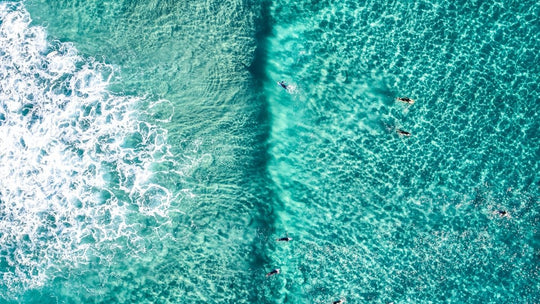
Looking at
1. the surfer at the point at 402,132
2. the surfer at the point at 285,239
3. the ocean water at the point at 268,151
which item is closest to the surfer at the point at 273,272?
the ocean water at the point at 268,151

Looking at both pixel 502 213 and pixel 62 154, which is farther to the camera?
pixel 62 154

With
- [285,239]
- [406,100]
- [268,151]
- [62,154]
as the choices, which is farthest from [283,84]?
[62,154]

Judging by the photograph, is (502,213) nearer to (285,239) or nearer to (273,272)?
(285,239)

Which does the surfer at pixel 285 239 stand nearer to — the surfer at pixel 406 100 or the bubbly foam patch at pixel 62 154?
the bubbly foam patch at pixel 62 154

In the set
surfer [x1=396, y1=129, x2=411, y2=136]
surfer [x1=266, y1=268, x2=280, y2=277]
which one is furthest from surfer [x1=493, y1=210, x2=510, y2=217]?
surfer [x1=266, y1=268, x2=280, y2=277]

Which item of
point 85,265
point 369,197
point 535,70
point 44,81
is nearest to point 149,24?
point 44,81

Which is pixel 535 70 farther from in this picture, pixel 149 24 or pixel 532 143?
pixel 149 24
